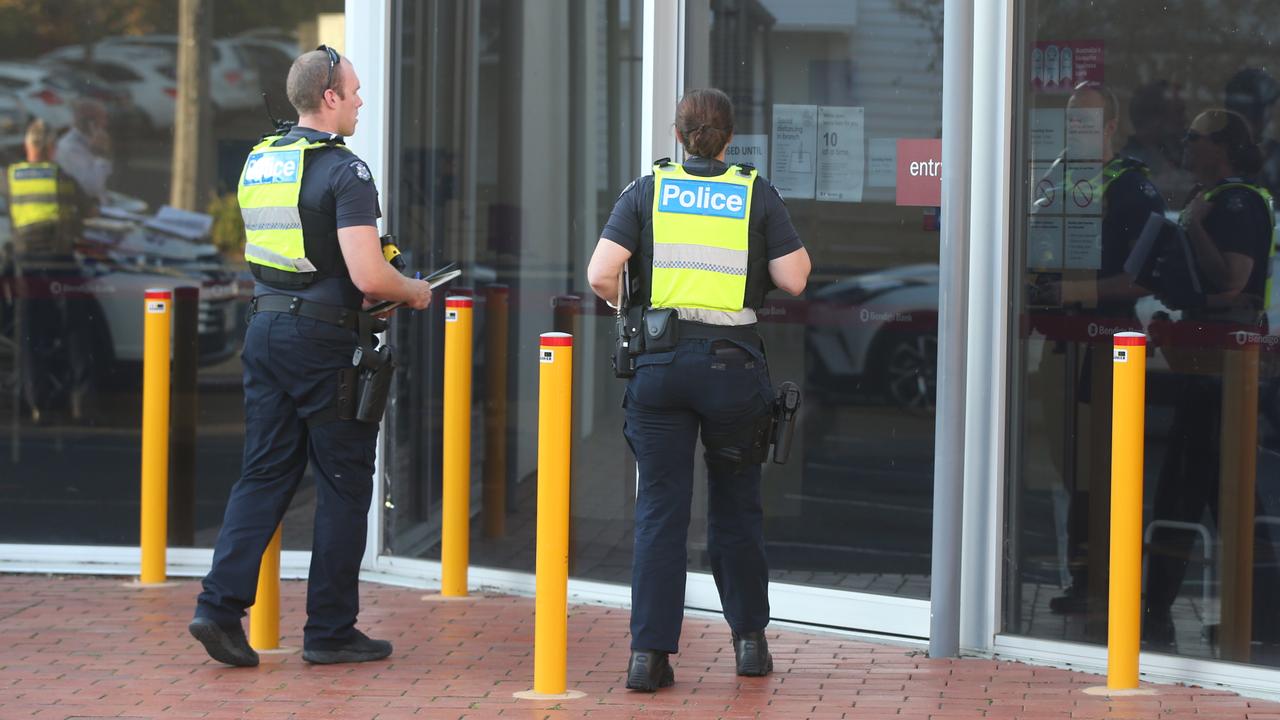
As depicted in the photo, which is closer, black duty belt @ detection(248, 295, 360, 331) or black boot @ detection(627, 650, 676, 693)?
black boot @ detection(627, 650, 676, 693)

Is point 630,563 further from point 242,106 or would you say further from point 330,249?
point 242,106

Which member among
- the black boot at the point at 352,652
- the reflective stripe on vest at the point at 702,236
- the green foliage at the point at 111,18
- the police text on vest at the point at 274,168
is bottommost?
the black boot at the point at 352,652

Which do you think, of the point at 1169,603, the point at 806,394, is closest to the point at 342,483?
the point at 806,394

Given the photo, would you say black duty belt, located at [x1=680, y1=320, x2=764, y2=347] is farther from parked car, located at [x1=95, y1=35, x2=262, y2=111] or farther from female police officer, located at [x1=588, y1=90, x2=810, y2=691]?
parked car, located at [x1=95, y1=35, x2=262, y2=111]

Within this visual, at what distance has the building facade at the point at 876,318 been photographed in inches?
214

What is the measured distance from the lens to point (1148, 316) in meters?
5.48

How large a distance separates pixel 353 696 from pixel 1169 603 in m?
2.67

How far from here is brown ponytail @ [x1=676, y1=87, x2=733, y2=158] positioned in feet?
16.8

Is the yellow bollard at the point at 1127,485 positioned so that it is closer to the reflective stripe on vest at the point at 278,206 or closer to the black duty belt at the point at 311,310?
the black duty belt at the point at 311,310

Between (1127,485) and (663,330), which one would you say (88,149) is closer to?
(663,330)

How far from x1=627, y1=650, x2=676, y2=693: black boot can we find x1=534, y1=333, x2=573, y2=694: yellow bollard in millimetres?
300

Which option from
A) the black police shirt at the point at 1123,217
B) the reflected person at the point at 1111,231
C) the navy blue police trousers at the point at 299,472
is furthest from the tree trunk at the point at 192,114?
the black police shirt at the point at 1123,217

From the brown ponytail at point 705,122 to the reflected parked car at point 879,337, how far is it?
1133mm

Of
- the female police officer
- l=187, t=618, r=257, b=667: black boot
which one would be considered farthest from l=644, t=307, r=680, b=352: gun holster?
l=187, t=618, r=257, b=667: black boot
